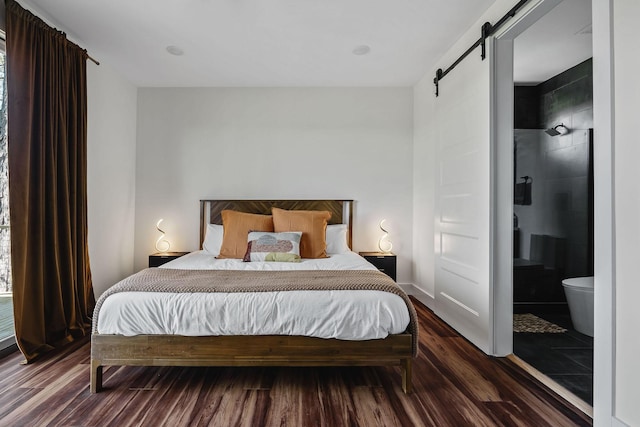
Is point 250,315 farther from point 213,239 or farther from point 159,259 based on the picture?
point 159,259

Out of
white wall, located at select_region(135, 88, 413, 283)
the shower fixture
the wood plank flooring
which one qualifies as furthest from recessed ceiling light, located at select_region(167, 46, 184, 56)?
the shower fixture

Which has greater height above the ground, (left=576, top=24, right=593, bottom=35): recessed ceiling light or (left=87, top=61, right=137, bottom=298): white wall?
(left=576, top=24, right=593, bottom=35): recessed ceiling light

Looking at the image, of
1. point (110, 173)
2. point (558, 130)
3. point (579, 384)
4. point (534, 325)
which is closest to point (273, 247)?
point (110, 173)

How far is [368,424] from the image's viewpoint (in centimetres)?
175

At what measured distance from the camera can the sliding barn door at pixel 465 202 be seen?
2.64m

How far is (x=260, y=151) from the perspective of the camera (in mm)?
4285

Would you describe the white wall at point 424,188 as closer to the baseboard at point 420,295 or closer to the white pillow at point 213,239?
the baseboard at point 420,295

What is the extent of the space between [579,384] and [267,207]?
3.22m

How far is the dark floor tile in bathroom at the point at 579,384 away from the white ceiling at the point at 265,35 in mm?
2628

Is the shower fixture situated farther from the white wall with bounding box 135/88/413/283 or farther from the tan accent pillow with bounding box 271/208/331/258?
the tan accent pillow with bounding box 271/208/331/258

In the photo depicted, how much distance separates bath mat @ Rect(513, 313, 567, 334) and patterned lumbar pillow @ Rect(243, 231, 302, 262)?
2096 millimetres

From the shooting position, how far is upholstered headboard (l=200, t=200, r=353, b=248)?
420 cm

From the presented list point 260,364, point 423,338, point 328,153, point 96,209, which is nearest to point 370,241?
point 328,153

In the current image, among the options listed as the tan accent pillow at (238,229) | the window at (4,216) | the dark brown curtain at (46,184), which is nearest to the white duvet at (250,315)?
the dark brown curtain at (46,184)
